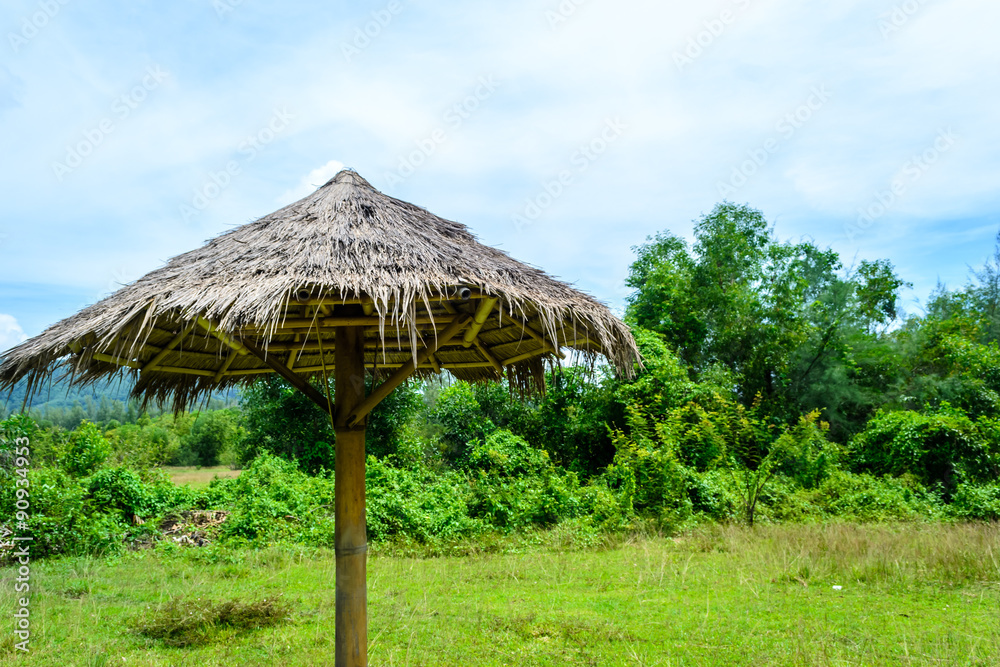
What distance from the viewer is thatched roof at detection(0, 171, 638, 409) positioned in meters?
2.83

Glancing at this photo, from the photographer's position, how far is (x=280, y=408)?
1204cm

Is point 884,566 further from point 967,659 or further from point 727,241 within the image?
point 727,241

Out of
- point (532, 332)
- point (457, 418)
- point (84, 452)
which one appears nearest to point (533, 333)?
point (532, 332)

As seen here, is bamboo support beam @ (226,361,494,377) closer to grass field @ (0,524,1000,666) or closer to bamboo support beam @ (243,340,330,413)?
bamboo support beam @ (243,340,330,413)

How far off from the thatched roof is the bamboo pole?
271 millimetres

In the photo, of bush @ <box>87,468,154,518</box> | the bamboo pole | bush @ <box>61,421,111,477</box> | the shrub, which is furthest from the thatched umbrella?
the shrub

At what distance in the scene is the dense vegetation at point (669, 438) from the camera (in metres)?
8.24

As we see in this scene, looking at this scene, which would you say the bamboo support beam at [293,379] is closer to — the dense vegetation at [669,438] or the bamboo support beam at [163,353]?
the bamboo support beam at [163,353]

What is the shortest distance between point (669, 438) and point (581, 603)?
445cm

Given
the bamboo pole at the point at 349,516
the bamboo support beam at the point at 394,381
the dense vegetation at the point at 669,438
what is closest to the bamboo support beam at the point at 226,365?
the dense vegetation at the point at 669,438

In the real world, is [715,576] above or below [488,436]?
below

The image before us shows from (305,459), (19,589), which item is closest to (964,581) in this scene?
(19,589)

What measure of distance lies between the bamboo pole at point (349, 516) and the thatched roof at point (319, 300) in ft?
0.89

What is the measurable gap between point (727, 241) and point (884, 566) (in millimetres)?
12046
